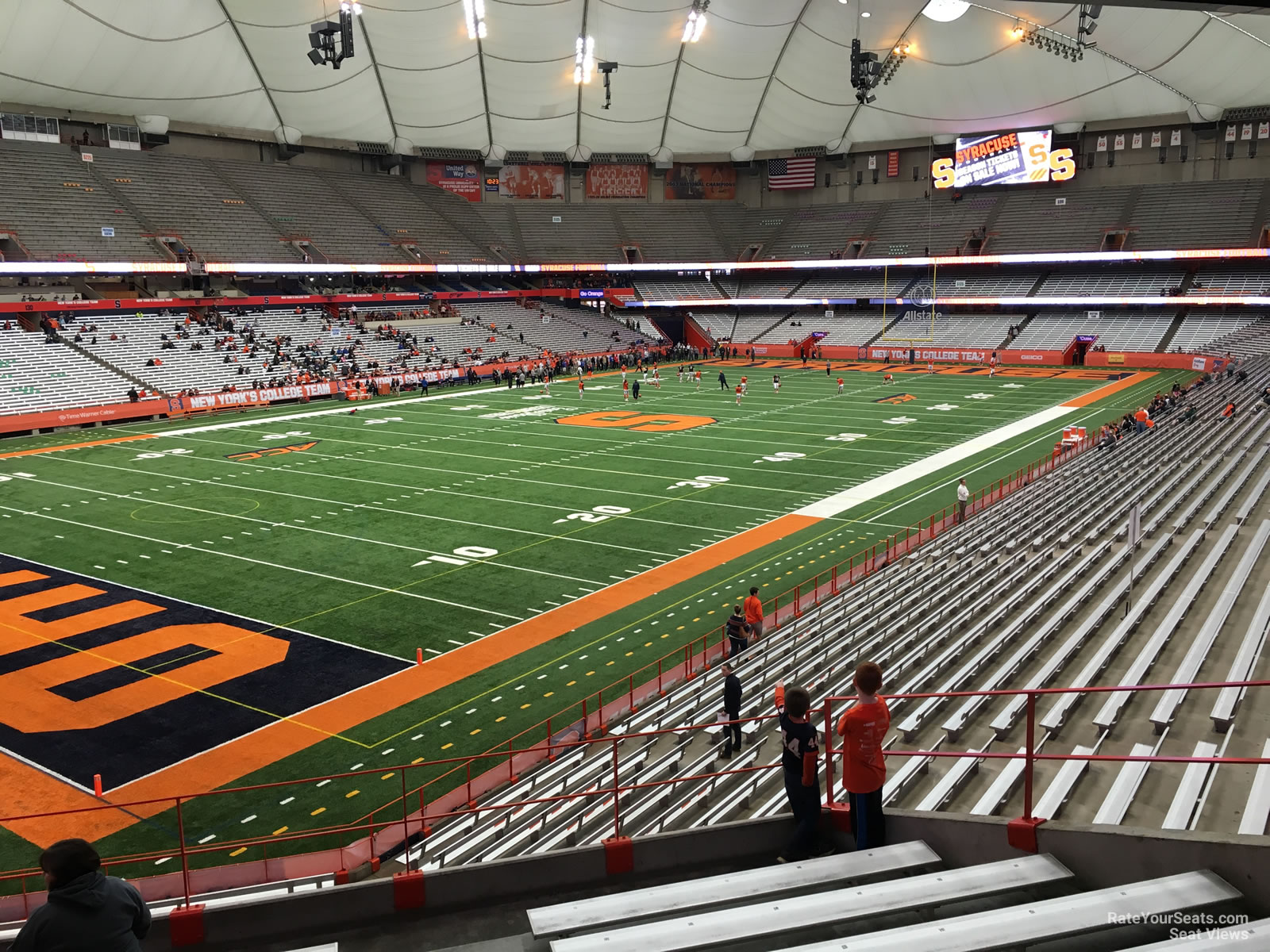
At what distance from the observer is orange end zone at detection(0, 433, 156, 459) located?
1380 inches

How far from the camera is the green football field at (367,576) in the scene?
491 inches

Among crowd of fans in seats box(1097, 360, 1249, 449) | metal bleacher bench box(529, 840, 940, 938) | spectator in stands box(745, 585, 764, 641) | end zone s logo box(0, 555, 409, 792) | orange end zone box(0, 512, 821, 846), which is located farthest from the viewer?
crowd of fans in seats box(1097, 360, 1249, 449)

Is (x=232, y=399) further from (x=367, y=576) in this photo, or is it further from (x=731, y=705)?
(x=731, y=705)

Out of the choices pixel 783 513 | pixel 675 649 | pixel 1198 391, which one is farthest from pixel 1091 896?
pixel 1198 391

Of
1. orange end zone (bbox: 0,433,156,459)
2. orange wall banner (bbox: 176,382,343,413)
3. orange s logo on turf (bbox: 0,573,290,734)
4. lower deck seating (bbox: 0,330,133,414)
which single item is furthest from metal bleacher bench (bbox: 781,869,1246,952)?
orange wall banner (bbox: 176,382,343,413)

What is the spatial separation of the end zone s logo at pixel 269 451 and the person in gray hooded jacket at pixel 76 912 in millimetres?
30740

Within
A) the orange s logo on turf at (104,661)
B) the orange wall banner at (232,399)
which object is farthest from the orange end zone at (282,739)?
the orange wall banner at (232,399)

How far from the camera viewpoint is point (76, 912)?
400cm

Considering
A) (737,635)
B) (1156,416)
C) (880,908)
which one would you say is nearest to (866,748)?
(880,908)

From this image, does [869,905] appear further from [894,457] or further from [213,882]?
[894,457]

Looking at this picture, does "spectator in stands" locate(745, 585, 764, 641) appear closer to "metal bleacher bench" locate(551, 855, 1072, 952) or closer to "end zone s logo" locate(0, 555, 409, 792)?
"end zone s logo" locate(0, 555, 409, 792)

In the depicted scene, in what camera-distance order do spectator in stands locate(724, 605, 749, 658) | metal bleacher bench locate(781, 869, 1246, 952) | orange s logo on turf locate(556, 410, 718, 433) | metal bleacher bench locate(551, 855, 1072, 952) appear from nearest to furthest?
metal bleacher bench locate(781, 869, 1246, 952) → metal bleacher bench locate(551, 855, 1072, 952) → spectator in stands locate(724, 605, 749, 658) → orange s logo on turf locate(556, 410, 718, 433)

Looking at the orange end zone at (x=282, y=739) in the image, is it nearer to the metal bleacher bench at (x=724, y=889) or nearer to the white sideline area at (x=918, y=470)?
the metal bleacher bench at (x=724, y=889)

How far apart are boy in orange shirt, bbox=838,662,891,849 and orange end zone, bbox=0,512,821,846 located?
772cm
